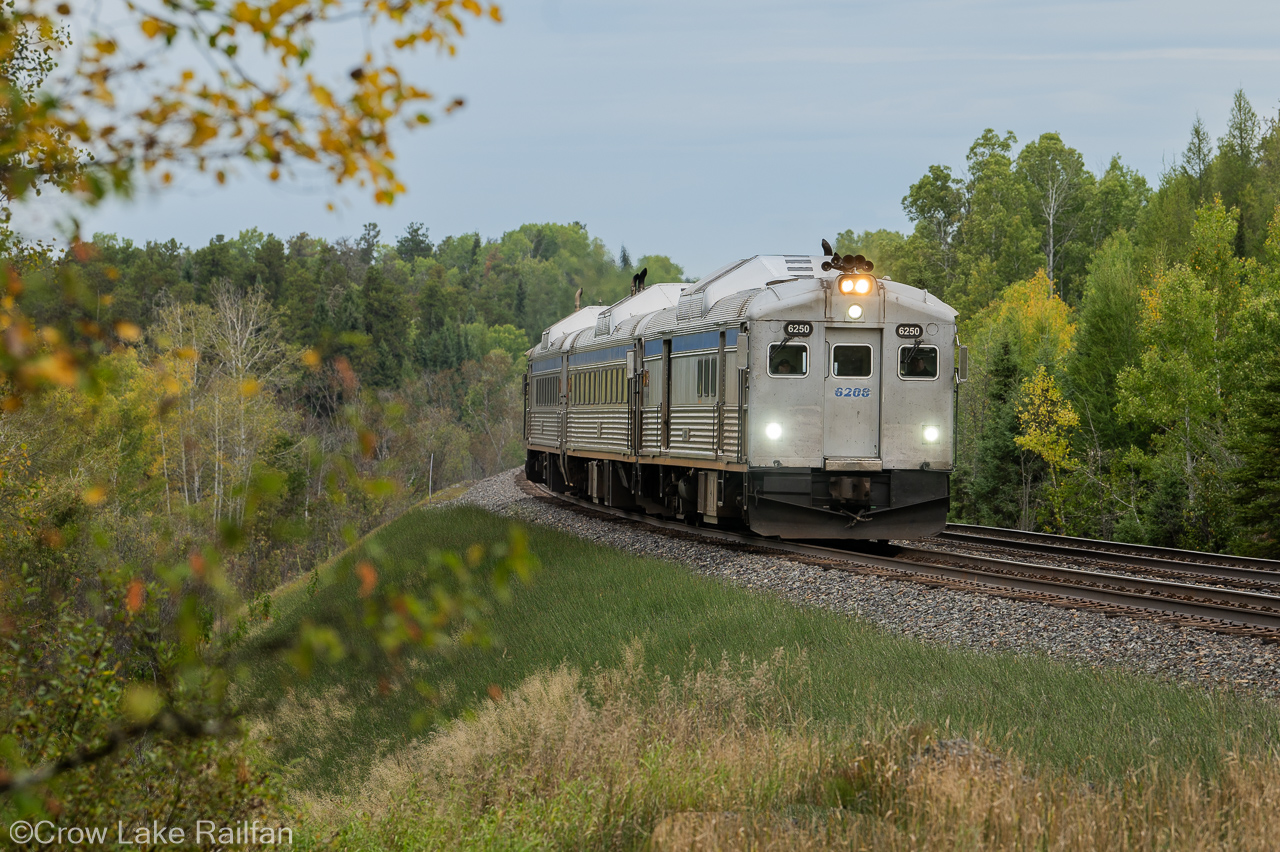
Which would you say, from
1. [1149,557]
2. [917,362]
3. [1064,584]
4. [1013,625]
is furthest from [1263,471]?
[1013,625]

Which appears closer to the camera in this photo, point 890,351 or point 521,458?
point 890,351

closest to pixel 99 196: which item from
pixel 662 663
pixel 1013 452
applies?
pixel 662 663

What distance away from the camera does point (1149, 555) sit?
52.5ft

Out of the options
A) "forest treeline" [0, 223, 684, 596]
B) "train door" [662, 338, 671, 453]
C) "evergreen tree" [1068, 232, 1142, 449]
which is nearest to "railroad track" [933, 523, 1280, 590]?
"train door" [662, 338, 671, 453]

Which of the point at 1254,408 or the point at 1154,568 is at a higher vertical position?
the point at 1254,408

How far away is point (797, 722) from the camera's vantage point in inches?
303

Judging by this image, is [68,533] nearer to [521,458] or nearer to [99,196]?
[99,196]

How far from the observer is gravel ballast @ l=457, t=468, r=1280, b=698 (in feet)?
29.2

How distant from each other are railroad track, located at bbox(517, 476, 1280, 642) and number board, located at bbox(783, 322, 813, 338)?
2890mm

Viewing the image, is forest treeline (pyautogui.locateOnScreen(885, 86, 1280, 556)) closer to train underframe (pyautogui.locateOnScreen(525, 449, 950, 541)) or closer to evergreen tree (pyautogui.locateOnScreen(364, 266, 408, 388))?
train underframe (pyautogui.locateOnScreen(525, 449, 950, 541))

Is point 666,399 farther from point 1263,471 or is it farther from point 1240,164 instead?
point 1240,164

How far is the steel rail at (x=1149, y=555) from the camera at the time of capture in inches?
549

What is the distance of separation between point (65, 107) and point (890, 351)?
13.6 meters

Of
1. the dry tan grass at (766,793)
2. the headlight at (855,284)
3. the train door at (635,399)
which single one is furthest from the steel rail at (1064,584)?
the dry tan grass at (766,793)
